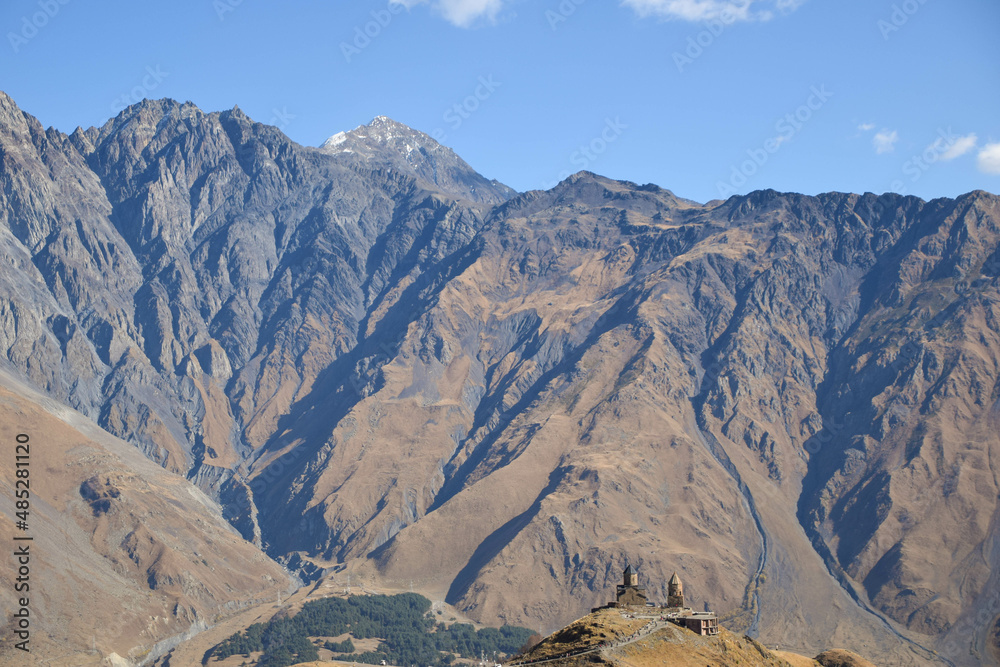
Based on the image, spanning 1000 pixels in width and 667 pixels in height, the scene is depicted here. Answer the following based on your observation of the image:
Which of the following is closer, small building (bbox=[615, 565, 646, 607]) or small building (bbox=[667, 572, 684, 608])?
small building (bbox=[667, 572, 684, 608])

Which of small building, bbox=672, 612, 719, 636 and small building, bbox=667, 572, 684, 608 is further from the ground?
small building, bbox=667, 572, 684, 608

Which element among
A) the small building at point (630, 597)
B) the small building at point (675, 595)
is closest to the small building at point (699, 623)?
the small building at point (675, 595)

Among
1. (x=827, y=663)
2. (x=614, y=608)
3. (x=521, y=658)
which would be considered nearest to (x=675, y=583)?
(x=614, y=608)

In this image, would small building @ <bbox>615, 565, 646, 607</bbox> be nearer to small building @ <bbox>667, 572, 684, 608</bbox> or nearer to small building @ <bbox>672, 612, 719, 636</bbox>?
small building @ <bbox>667, 572, 684, 608</bbox>

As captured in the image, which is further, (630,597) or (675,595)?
(630,597)

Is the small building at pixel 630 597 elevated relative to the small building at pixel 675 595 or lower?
lower

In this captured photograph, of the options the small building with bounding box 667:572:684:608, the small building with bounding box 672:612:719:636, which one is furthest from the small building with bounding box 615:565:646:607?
the small building with bounding box 672:612:719:636

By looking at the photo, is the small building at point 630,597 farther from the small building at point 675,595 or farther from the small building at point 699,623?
the small building at point 699,623

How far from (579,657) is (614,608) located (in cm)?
1583

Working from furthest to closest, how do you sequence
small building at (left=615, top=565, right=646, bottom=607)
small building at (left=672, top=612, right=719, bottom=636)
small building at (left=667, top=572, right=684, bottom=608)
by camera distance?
small building at (left=615, top=565, right=646, bottom=607), small building at (left=667, top=572, right=684, bottom=608), small building at (left=672, top=612, right=719, bottom=636)

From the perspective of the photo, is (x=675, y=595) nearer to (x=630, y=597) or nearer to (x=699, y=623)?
(x=630, y=597)

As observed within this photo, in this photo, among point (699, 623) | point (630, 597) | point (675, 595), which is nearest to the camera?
point (699, 623)

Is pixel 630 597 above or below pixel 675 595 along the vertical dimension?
below

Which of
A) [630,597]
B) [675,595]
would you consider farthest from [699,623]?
[630,597]
